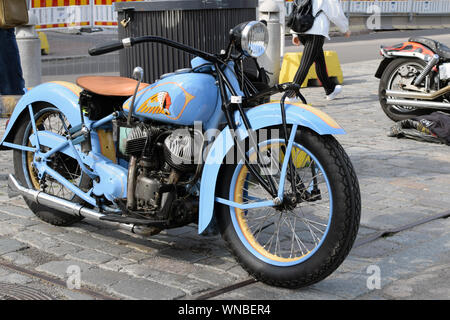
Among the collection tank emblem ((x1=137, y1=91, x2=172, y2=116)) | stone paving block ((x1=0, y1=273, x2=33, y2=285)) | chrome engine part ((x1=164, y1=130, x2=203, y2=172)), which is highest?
tank emblem ((x1=137, y1=91, x2=172, y2=116))

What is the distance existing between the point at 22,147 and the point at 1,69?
160 inches

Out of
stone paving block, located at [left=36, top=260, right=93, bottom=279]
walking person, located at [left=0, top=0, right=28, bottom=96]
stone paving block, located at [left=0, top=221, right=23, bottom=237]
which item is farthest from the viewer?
walking person, located at [left=0, top=0, right=28, bottom=96]

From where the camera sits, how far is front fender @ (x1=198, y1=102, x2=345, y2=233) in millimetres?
3807

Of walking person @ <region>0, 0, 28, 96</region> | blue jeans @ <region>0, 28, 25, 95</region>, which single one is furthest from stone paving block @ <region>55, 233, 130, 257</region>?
blue jeans @ <region>0, 28, 25, 95</region>

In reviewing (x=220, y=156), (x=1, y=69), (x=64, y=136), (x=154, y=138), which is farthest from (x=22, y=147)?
(x=1, y=69)

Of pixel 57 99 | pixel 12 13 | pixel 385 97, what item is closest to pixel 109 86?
pixel 57 99

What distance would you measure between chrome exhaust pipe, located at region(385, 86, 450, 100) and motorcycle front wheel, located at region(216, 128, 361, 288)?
4.33m

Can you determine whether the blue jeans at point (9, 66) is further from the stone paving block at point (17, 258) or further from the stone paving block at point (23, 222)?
the stone paving block at point (17, 258)

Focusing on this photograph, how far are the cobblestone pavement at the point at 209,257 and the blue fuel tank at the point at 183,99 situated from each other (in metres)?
0.82

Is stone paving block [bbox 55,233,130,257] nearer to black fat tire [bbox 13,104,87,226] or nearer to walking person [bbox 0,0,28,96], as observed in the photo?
black fat tire [bbox 13,104,87,226]

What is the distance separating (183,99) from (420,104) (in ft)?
15.9

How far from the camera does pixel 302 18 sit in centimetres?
848

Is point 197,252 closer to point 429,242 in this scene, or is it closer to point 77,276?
point 77,276

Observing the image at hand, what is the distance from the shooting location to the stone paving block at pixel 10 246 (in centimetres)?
457
